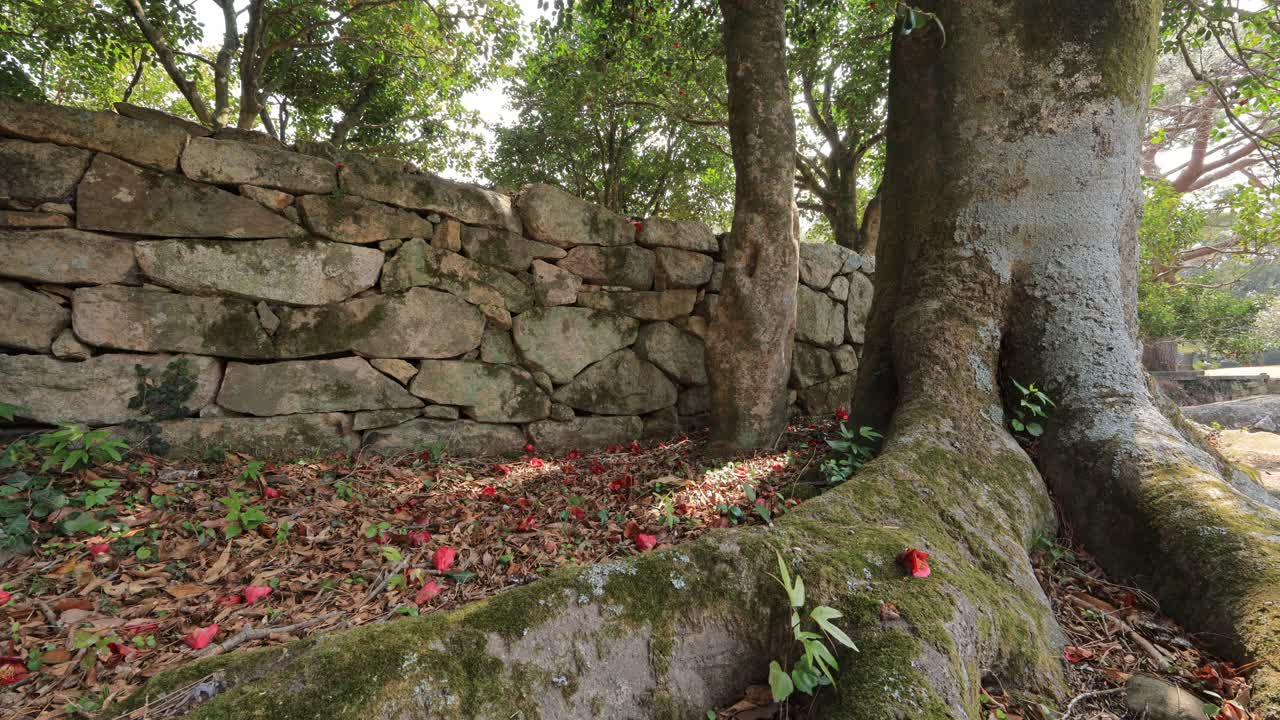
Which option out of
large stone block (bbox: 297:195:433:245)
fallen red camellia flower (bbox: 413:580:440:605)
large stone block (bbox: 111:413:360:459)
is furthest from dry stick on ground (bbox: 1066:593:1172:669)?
large stone block (bbox: 297:195:433:245)

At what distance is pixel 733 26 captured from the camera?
3.64 meters

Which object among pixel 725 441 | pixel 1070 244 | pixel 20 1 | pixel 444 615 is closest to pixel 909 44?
pixel 1070 244

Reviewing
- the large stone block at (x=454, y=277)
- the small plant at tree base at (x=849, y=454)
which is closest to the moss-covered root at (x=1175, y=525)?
the small plant at tree base at (x=849, y=454)

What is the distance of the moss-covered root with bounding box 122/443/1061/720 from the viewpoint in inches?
43.5

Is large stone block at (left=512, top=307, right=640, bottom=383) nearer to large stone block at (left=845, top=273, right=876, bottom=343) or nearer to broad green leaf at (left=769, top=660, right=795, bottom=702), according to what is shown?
large stone block at (left=845, top=273, right=876, bottom=343)

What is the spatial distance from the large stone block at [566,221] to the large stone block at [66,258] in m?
2.28

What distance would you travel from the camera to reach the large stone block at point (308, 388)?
324 cm

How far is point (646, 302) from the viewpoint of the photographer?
14.5 feet

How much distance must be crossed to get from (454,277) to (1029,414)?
3.38 m

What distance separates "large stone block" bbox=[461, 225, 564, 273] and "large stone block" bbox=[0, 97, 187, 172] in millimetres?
1627

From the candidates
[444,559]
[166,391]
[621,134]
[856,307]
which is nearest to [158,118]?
[166,391]

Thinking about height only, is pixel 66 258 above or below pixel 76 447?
above

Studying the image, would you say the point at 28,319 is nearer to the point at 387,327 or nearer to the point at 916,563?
the point at 387,327

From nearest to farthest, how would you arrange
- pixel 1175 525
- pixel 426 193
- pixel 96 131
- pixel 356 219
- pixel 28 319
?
pixel 1175 525 → pixel 28 319 → pixel 96 131 → pixel 356 219 → pixel 426 193
